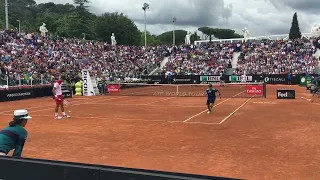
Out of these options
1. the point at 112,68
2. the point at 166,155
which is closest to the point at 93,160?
the point at 166,155

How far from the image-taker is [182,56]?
199 feet

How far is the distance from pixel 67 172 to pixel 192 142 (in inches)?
285

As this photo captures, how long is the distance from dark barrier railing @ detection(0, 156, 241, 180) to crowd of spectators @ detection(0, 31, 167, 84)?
93.6 ft

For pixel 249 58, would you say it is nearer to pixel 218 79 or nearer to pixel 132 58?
pixel 218 79

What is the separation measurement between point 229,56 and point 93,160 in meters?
51.1

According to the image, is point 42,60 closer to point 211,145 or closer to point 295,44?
point 211,145

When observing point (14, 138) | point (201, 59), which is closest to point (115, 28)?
point (201, 59)

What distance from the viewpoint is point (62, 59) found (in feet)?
136

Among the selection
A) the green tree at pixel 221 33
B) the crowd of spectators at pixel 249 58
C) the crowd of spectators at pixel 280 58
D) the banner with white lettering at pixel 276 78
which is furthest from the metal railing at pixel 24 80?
the green tree at pixel 221 33

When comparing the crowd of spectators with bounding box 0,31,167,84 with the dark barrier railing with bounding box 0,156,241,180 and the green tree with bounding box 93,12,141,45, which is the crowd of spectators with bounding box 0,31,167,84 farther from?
the green tree with bounding box 93,12,141,45

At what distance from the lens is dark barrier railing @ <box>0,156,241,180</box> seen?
364 cm

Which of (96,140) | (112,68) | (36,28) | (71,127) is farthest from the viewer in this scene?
(36,28)

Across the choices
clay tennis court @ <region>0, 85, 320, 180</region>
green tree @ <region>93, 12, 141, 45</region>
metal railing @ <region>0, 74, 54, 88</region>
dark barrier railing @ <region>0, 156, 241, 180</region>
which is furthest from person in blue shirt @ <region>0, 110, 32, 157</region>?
green tree @ <region>93, 12, 141, 45</region>

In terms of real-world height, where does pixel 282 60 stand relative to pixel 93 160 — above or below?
above
